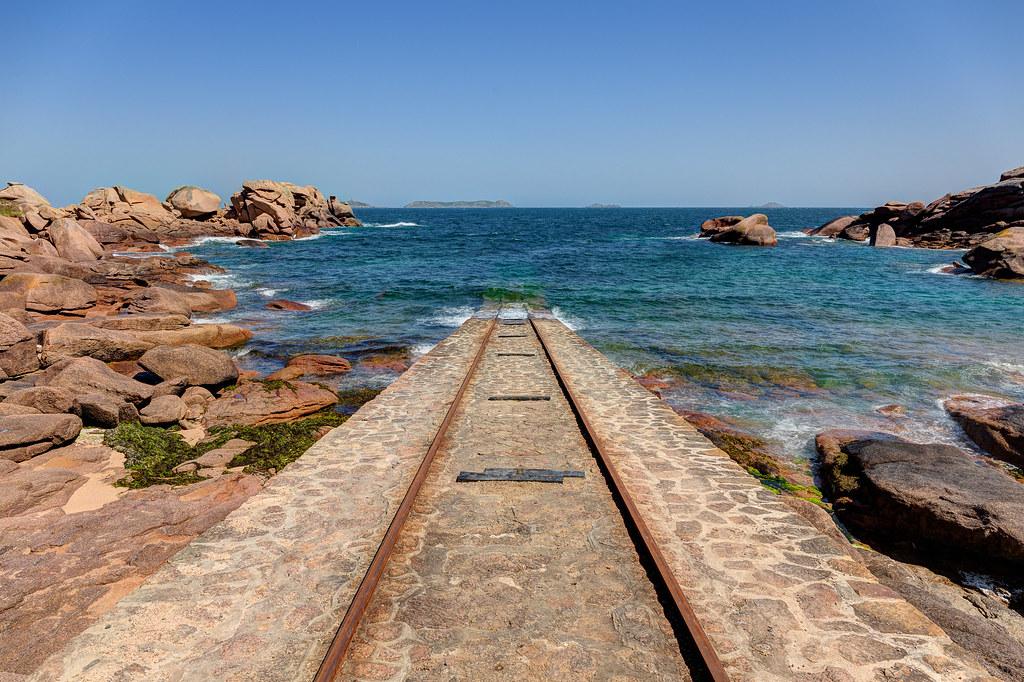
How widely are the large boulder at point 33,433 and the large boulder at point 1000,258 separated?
4774 centimetres

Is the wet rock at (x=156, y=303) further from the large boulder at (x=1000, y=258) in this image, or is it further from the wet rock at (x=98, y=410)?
the large boulder at (x=1000, y=258)

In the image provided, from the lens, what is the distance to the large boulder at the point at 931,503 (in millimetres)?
6836

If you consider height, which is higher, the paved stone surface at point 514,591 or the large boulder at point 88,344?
the large boulder at point 88,344

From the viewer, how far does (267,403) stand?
38.0ft

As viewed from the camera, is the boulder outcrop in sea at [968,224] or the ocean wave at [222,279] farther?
the boulder outcrop in sea at [968,224]

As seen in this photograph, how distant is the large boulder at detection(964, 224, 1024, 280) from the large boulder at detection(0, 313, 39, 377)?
4879 centimetres

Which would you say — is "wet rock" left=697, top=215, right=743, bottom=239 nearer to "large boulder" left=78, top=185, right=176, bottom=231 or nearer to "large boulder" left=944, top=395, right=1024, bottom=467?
"large boulder" left=944, top=395, right=1024, bottom=467

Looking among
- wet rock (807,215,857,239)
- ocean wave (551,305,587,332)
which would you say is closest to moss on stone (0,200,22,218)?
ocean wave (551,305,587,332)

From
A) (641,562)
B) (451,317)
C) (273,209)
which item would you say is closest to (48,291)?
(451,317)

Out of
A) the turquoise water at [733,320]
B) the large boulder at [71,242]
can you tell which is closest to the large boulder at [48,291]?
the turquoise water at [733,320]

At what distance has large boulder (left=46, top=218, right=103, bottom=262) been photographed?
1228 inches

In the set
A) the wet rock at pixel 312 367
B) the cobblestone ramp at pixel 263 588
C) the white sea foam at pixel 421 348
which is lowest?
the white sea foam at pixel 421 348

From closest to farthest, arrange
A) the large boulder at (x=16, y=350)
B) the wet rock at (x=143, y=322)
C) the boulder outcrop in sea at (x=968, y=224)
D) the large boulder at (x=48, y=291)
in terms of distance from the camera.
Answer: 1. the large boulder at (x=16, y=350)
2. the wet rock at (x=143, y=322)
3. the large boulder at (x=48, y=291)
4. the boulder outcrop in sea at (x=968, y=224)

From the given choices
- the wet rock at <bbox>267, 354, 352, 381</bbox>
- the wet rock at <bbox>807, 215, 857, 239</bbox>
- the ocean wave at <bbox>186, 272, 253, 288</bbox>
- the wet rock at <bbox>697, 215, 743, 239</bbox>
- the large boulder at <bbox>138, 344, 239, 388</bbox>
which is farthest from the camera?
the wet rock at <bbox>697, 215, 743, 239</bbox>
